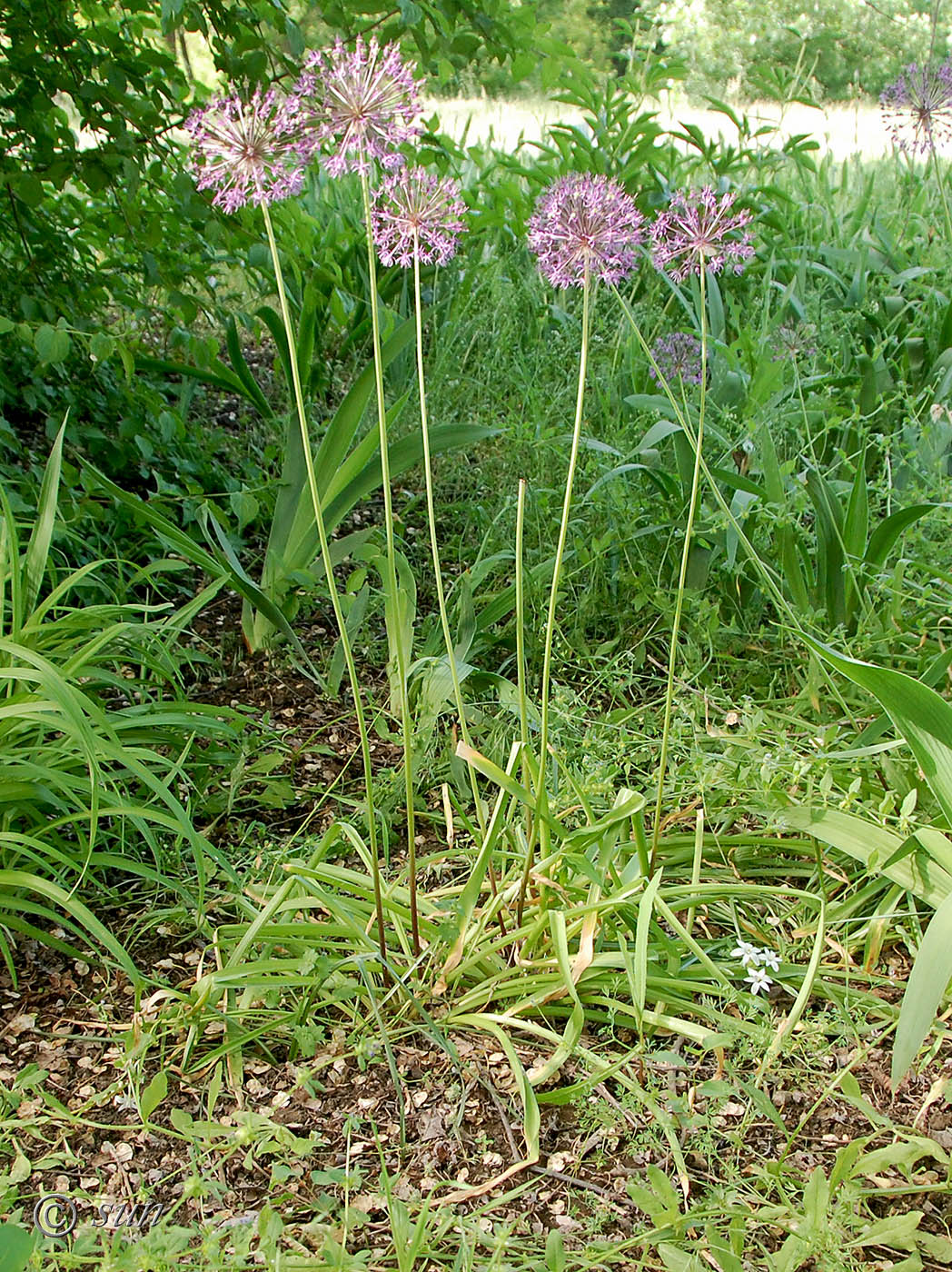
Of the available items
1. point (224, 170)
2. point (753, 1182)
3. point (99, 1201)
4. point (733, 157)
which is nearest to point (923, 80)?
point (733, 157)

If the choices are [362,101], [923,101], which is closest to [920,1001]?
[362,101]

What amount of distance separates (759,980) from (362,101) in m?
1.21

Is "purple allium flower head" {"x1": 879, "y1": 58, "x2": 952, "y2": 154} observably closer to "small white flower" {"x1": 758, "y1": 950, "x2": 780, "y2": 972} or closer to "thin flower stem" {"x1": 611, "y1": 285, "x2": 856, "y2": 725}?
"thin flower stem" {"x1": 611, "y1": 285, "x2": 856, "y2": 725}

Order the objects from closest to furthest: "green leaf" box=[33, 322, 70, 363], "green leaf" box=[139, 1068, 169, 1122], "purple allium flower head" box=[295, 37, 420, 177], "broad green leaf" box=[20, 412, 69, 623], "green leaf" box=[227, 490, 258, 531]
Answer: "purple allium flower head" box=[295, 37, 420, 177], "green leaf" box=[139, 1068, 169, 1122], "broad green leaf" box=[20, 412, 69, 623], "green leaf" box=[33, 322, 70, 363], "green leaf" box=[227, 490, 258, 531]

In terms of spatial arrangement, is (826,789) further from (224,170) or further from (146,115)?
(146,115)

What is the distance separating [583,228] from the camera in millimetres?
1268

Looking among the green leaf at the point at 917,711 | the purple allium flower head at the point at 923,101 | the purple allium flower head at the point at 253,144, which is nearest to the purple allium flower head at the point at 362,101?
the purple allium flower head at the point at 253,144

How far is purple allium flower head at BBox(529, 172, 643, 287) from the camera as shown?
1.27 metres

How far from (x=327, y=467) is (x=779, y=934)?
128cm

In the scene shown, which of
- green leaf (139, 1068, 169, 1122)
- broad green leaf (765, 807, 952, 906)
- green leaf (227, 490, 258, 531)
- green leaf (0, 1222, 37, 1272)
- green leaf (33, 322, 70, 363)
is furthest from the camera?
green leaf (227, 490, 258, 531)

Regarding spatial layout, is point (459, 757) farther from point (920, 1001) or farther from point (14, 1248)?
point (14, 1248)

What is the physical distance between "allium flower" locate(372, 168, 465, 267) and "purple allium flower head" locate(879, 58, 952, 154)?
1828 mm

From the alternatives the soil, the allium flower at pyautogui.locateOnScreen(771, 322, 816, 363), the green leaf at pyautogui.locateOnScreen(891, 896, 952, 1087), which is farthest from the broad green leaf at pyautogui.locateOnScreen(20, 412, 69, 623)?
the allium flower at pyautogui.locateOnScreen(771, 322, 816, 363)

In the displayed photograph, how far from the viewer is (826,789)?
Answer: 1.55m
